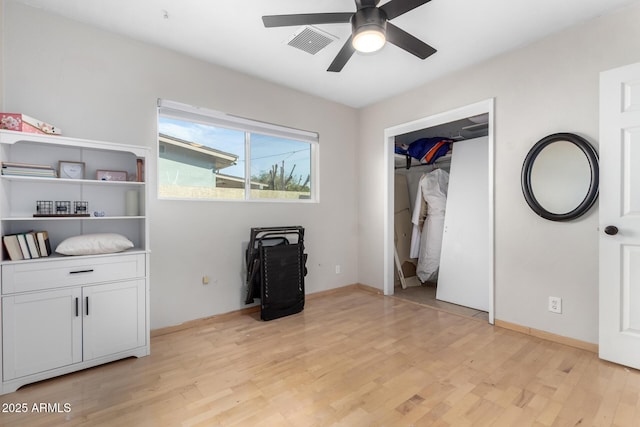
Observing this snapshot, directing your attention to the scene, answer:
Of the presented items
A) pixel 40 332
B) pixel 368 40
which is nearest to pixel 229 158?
pixel 368 40

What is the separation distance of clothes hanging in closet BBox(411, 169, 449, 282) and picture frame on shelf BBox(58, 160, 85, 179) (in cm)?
392

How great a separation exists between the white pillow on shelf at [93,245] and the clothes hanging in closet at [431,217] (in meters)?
3.67

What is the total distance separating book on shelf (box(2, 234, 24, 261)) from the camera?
6.16ft

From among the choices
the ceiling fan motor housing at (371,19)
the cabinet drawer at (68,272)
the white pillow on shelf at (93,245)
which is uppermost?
the ceiling fan motor housing at (371,19)

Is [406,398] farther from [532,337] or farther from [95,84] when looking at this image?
[95,84]

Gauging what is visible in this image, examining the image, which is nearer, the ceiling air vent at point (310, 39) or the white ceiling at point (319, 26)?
the white ceiling at point (319, 26)

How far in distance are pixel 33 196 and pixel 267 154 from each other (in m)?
2.10

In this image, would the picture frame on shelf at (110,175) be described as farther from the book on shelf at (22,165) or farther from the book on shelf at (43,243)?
the book on shelf at (43,243)

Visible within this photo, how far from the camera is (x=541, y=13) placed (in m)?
2.26

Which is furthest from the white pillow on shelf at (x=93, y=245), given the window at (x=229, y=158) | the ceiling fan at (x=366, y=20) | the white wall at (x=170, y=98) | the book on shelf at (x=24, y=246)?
the ceiling fan at (x=366, y=20)

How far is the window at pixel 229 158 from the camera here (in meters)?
2.87

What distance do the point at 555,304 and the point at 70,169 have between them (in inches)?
161

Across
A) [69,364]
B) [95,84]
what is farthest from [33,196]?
[69,364]

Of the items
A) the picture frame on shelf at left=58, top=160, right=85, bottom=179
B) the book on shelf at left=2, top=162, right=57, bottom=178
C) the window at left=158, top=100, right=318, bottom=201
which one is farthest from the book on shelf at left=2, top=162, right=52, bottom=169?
the window at left=158, top=100, right=318, bottom=201
